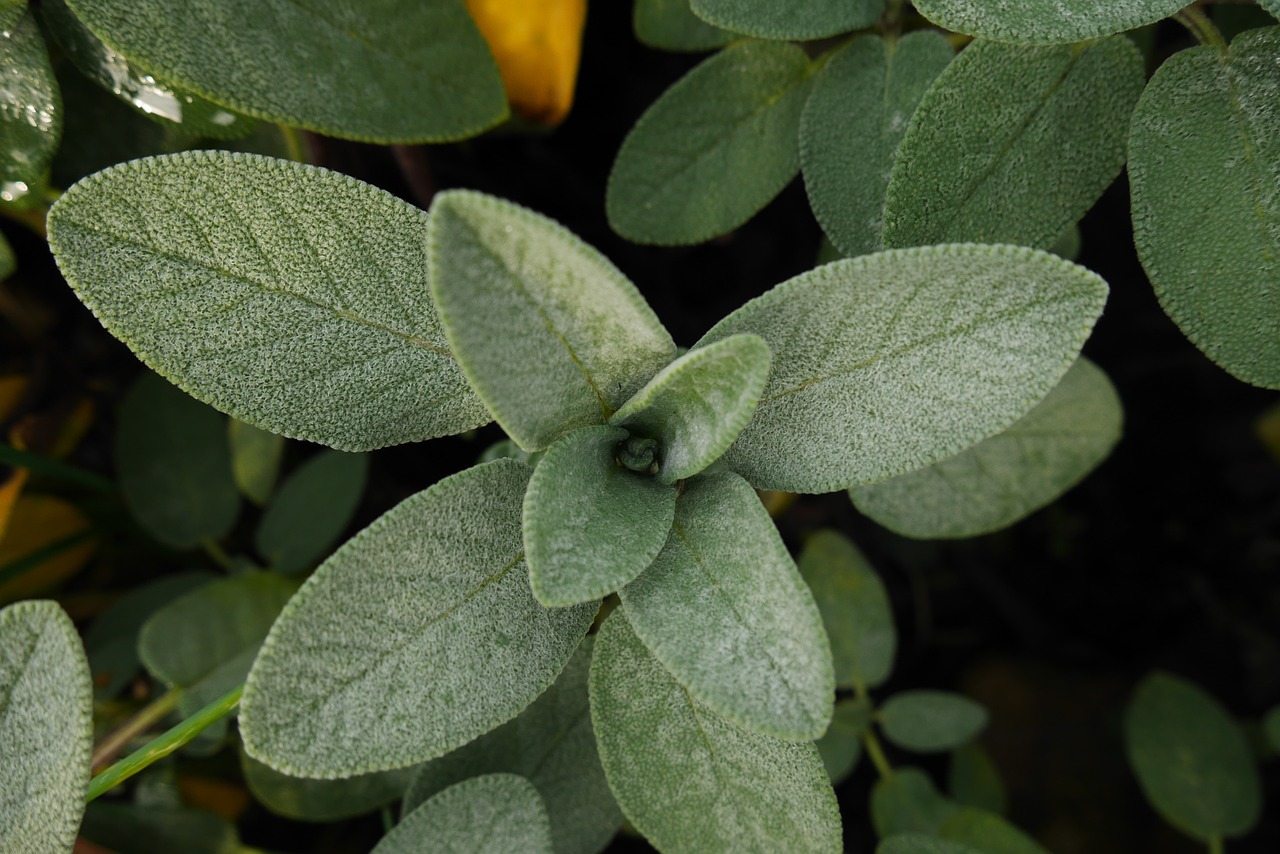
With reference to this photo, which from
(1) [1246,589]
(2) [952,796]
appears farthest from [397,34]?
(1) [1246,589]

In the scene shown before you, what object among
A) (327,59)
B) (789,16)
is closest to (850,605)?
(789,16)

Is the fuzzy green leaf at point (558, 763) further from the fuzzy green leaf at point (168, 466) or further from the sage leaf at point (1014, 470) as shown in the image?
the fuzzy green leaf at point (168, 466)

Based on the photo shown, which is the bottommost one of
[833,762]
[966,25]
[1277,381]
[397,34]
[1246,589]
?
[1246,589]

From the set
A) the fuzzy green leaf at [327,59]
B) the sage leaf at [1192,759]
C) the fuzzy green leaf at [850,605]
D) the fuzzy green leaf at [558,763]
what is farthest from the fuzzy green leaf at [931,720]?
the fuzzy green leaf at [327,59]

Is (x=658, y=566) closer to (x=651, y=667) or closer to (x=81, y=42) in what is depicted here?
(x=651, y=667)

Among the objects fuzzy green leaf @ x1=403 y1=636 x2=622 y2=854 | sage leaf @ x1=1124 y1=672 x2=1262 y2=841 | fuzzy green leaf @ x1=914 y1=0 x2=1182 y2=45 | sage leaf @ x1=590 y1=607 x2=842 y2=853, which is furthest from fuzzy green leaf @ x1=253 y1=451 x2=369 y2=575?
sage leaf @ x1=1124 y1=672 x2=1262 y2=841

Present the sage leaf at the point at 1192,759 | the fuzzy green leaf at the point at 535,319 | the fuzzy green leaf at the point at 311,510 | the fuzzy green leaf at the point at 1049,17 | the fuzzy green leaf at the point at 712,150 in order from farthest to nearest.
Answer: the sage leaf at the point at 1192,759 → the fuzzy green leaf at the point at 311,510 → the fuzzy green leaf at the point at 712,150 → the fuzzy green leaf at the point at 1049,17 → the fuzzy green leaf at the point at 535,319
